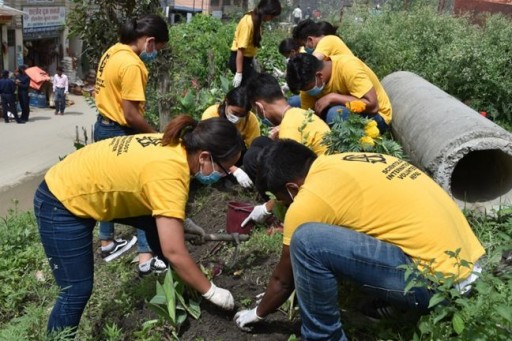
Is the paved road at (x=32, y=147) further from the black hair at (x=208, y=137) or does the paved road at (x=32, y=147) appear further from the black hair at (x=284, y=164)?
the black hair at (x=284, y=164)

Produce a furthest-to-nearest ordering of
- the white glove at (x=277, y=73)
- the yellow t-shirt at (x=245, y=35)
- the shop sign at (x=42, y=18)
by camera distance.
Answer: the shop sign at (x=42, y=18) → the white glove at (x=277, y=73) → the yellow t-shirt at (x=245, y=35)

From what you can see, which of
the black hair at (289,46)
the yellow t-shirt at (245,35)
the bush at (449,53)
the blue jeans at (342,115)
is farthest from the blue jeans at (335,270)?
the bush at (449,53)

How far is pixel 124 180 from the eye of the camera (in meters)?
2.61

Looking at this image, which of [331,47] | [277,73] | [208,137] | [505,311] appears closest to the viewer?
[505,311]

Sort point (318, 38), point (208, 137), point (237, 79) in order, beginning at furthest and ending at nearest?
point (237, 79)
point (318, 38)
point (208, 137)

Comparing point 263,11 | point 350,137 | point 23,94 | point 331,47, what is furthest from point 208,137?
point 23,94

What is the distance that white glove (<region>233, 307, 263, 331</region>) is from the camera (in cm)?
270

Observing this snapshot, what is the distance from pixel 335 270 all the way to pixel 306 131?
152 cm

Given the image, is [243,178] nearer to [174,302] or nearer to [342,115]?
[342,115]

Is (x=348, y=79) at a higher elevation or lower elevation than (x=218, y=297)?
higher

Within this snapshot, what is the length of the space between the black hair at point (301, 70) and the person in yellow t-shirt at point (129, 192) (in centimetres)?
169

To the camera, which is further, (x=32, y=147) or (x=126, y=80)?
(x=32, y=147)

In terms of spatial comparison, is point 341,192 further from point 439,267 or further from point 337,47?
point 337,47

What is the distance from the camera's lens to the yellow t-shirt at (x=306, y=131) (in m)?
3.63
